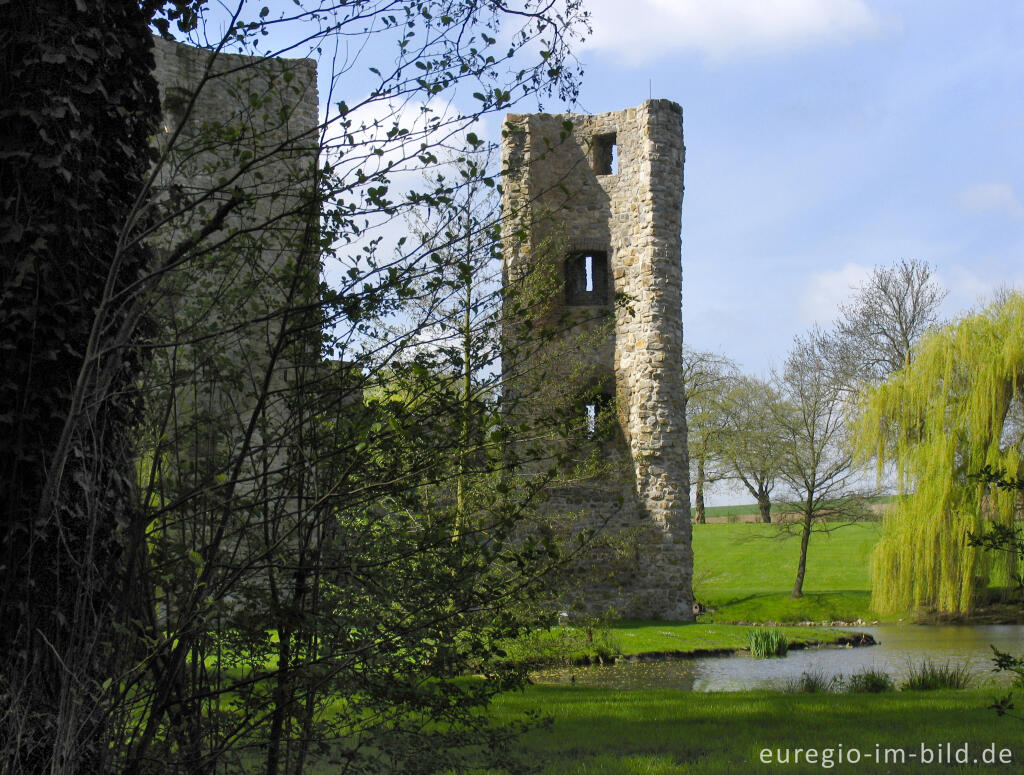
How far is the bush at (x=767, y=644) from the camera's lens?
1351 cm

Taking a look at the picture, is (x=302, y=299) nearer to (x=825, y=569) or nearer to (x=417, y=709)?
(x=417, y=709)

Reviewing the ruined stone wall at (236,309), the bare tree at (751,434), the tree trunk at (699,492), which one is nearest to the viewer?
the ruined stone wall at (236,309)

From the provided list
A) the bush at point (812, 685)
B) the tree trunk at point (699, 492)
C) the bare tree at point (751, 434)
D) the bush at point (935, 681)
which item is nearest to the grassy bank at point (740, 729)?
the bush at point (812, 685)

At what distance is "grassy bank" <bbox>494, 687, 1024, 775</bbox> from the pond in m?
1.96

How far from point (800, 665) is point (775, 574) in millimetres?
16471

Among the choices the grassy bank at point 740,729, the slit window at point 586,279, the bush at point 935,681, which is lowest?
the bush at point 935,681

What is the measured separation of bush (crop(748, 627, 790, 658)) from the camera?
1351cm

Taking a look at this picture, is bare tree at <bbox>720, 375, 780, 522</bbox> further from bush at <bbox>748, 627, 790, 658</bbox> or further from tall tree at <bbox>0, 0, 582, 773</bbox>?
tall tree at <bbox>0, 0, 582, 773</bbox>

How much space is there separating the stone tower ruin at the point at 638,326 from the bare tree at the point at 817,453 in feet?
26.4

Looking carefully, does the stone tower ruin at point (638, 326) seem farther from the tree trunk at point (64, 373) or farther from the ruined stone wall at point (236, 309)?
the tree trunk at point (64, 373)

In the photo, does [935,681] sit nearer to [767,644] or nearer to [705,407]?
[767,644]

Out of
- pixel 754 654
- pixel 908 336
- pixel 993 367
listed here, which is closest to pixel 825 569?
pixel 908 336

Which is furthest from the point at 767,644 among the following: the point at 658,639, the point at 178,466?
the point at 178,466

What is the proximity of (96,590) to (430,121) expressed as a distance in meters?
1.81
